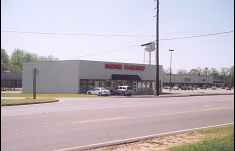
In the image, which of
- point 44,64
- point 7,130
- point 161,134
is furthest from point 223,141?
point 44,64

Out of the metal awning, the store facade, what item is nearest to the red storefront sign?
the store facade

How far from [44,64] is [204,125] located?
36687 mm

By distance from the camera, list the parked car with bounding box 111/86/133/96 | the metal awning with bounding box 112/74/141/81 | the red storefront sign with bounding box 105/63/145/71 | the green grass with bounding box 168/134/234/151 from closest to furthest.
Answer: the green grass with bounding box 168/134/234/151
the parked car with bounding box 111/86/133/96
the red storefront sign with bounding box 105/63/145/71
the metal awning with bounding box 112/74/141/81

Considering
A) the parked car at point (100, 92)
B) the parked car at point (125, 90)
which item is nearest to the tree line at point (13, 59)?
the parked car at point (100, 92)

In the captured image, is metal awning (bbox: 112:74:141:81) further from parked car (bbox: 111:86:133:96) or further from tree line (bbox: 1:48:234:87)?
tree line (bbox: 1:48:234:87)

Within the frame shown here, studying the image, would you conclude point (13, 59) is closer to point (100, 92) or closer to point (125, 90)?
point (100, 92)

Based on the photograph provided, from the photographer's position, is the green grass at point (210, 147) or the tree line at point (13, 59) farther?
the green grass at point (210, 147)

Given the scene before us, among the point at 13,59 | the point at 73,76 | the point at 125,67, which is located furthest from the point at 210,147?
the point at 125,67

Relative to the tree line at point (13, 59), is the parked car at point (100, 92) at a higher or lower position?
lower

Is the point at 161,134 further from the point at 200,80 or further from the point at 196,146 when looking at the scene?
the point at 200,80

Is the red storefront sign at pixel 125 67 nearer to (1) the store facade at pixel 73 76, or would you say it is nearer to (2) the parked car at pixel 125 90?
(1) the store facade at pixel 73 76

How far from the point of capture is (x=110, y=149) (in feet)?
23.0

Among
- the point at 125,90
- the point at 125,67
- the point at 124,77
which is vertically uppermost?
the point at 125,67

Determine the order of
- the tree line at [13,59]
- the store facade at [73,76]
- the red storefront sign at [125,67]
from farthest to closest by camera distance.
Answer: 1. the red storefront sign at [125,67]
2. the store facade at [73,76]
3. the tree line at [13,59]
